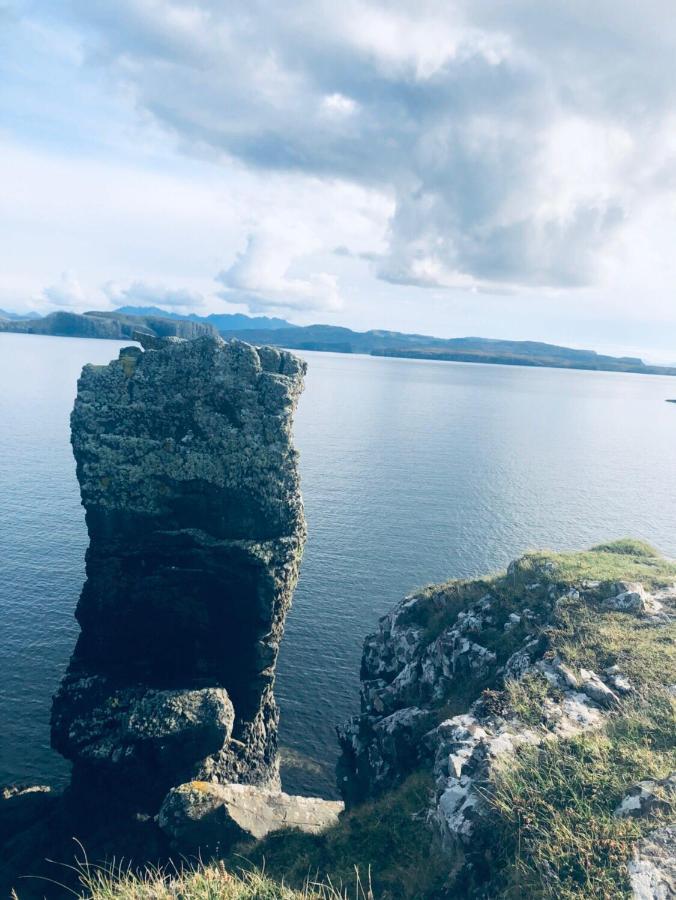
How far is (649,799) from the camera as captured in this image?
14359 mm

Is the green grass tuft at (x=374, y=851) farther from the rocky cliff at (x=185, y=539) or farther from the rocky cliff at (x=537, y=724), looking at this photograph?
the rocky cliff at (x=185, y=539)

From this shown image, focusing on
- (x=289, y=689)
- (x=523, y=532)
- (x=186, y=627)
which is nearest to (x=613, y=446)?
(x=523, y=532)

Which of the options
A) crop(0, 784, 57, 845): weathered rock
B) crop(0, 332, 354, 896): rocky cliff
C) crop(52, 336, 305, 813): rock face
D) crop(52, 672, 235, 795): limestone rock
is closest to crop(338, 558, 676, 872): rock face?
crop(0, 332, 354, 896): rocky cliff

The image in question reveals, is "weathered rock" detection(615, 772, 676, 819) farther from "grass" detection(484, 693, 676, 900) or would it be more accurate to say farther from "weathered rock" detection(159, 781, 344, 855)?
"weathered rock" detection(159, 781, 344, 855)

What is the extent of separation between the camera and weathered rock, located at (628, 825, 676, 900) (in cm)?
1210

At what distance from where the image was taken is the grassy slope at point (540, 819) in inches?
531

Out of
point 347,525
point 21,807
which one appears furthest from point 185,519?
point 347,525

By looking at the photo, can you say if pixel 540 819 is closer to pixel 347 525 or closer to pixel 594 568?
pixel 594 568

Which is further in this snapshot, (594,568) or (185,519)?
(594,568)

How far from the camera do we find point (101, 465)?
32281mm

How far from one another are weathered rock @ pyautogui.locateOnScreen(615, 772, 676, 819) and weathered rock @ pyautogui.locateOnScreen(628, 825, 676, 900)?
0.60 meters

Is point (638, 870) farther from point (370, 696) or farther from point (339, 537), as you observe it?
point (339, 537)

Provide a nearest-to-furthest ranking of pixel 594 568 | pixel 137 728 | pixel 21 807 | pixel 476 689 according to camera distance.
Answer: pixel 476 689, pixel 137 728, pixel 21 807, pixel 594 568

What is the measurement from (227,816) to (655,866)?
18337mm
